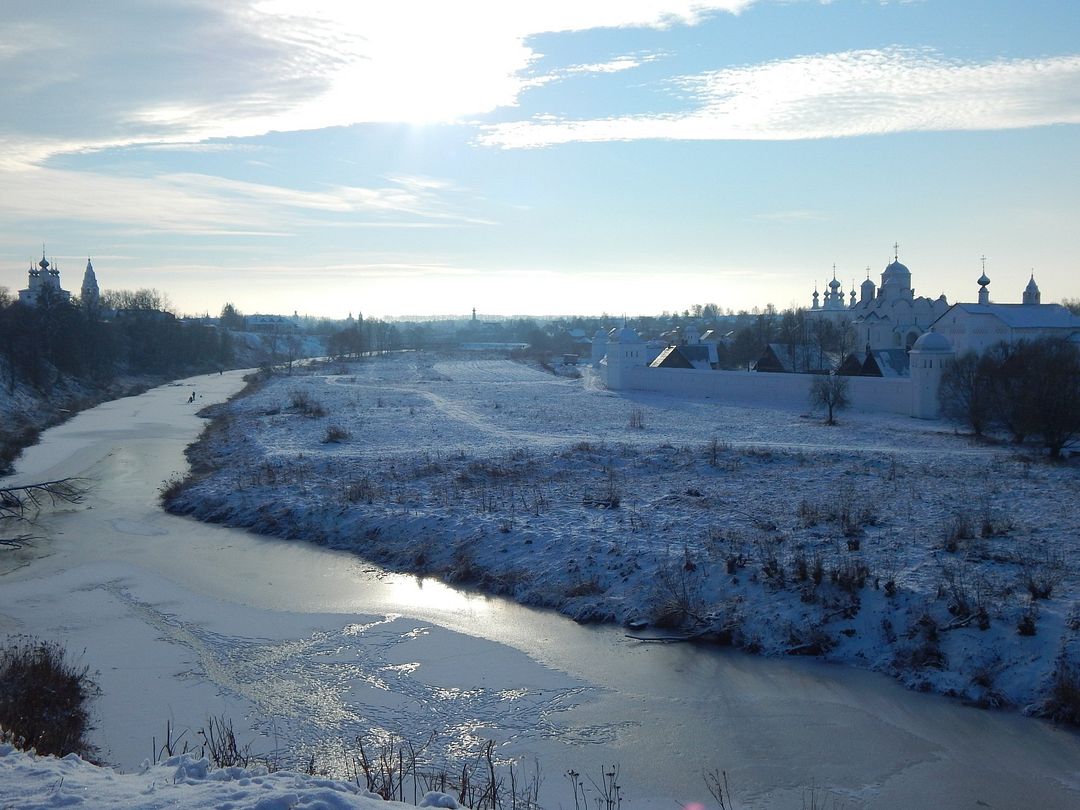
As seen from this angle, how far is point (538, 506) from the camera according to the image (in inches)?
621

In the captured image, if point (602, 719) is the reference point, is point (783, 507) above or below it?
above

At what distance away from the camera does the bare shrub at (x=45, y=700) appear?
7508 mm

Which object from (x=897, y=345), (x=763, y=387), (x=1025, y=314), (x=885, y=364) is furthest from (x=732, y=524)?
(x=897, y=345)

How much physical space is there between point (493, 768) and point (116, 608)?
6.82 metres

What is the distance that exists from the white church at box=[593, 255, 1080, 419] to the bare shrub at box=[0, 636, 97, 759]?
26.6 metres

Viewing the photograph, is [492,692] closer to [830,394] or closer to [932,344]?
[830,394]

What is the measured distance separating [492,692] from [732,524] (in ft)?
20.1

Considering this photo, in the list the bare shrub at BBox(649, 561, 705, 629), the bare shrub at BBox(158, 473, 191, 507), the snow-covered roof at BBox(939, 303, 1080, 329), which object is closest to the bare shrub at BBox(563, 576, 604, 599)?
the bare shrub at BBox(649, 561, 705, 629)

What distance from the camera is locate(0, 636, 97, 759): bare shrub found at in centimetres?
751

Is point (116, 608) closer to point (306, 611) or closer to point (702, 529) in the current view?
point (306, 611)

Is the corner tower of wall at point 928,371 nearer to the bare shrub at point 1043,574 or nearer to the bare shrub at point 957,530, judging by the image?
the bare shrub at point 957,530

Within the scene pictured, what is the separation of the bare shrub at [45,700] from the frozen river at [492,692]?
0.71 ft

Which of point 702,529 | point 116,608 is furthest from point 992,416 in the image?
point 116,608

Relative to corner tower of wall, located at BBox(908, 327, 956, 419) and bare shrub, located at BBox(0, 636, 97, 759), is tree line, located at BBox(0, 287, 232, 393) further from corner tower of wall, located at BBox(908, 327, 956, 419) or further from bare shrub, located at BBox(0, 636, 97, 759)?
corner tower of wall, located at BBox(908, 327, 956, 419)
